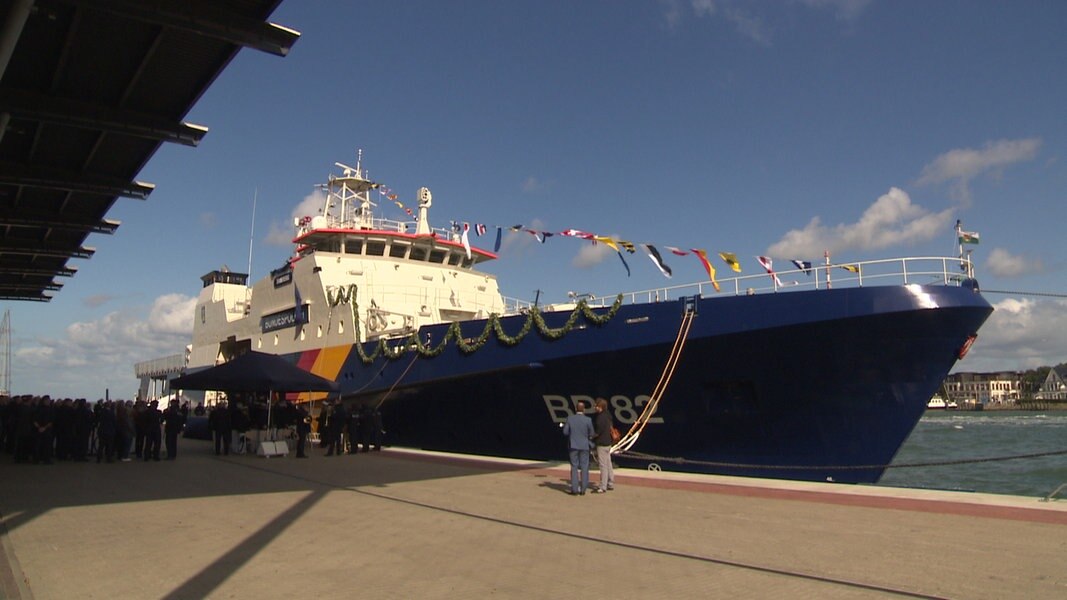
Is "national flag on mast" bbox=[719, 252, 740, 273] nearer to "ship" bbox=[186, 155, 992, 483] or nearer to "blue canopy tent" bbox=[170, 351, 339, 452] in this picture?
"ship" bbox=[186, 155, 992, 483]

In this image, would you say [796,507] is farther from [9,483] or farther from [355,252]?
[355,252]

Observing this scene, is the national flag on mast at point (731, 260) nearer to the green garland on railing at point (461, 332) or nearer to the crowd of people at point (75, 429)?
the green garland on railing at point (461, 332)

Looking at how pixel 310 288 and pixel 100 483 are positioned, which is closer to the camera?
pixel 100 483

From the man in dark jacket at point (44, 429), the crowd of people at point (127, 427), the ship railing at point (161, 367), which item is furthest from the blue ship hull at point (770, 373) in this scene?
the ship railing at point (161, 367)

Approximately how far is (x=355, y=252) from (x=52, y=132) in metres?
10.5

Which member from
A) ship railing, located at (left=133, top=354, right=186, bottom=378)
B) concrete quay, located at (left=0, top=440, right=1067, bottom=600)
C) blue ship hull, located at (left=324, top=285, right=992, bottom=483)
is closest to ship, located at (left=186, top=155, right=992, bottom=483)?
blue ship hull, located at (left=324, top=285, right=992, bottom=483)

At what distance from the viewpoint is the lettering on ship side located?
39.2 feet

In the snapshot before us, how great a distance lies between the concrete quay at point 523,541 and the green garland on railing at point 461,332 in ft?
11.2

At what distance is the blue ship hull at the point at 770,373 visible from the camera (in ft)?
34.2

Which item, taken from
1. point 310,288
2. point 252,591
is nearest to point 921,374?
point 252,591

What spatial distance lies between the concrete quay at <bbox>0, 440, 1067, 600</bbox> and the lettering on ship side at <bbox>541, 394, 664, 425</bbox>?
2.33 metres

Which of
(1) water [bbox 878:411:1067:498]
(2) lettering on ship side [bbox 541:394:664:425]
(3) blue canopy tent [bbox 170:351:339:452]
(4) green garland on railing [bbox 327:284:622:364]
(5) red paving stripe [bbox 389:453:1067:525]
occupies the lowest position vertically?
(1) water [bbox 878:411:1067:498]

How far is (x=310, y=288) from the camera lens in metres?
19.1

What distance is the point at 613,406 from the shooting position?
1224cm
